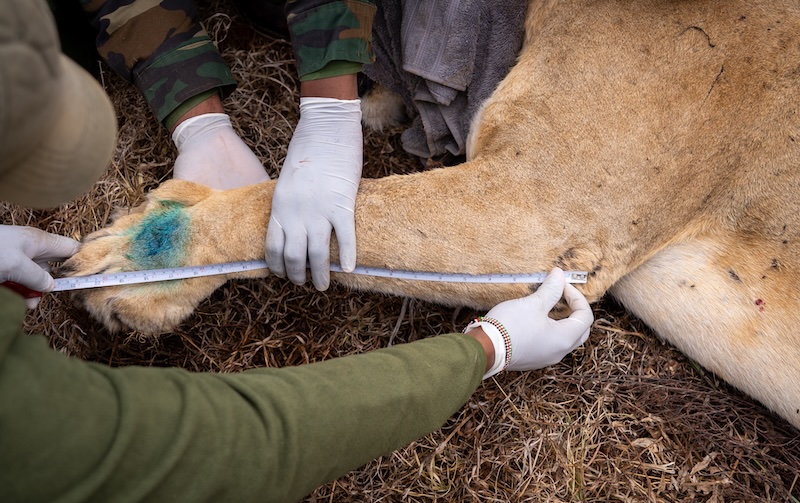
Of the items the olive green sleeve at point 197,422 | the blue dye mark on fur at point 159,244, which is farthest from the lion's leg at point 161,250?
the olive green sleeve at point 197,422

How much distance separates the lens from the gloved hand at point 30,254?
1.59 m

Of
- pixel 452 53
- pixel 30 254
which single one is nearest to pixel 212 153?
pixel 30 254

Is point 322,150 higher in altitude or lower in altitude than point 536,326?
higher

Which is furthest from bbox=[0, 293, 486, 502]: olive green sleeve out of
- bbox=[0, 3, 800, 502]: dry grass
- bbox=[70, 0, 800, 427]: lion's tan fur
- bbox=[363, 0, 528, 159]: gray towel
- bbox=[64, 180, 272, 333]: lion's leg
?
bbox=[363, 0, 528, 159]: gray towel

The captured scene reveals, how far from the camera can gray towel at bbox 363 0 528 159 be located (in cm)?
203

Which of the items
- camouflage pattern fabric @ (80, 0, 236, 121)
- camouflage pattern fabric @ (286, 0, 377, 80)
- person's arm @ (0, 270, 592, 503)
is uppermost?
camouflage pattern fabric @ (286, 0, 377, 80)

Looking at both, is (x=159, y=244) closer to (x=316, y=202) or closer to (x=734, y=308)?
(x=316, y=202)

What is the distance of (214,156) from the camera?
2145mm

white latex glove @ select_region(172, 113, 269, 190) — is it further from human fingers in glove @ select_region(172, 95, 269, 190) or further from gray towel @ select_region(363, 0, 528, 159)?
gray towel @ select_region(363, 0, 528, 159)

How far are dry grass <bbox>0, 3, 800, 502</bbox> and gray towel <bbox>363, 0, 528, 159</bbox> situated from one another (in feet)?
2.34

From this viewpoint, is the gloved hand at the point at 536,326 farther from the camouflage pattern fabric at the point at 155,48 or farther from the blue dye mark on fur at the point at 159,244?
the camouflage pattern fabric at the point at 155,48

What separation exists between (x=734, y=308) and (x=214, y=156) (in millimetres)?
1834

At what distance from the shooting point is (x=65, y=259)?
5.90 ft

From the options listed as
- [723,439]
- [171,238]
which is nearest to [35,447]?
[171,238]
